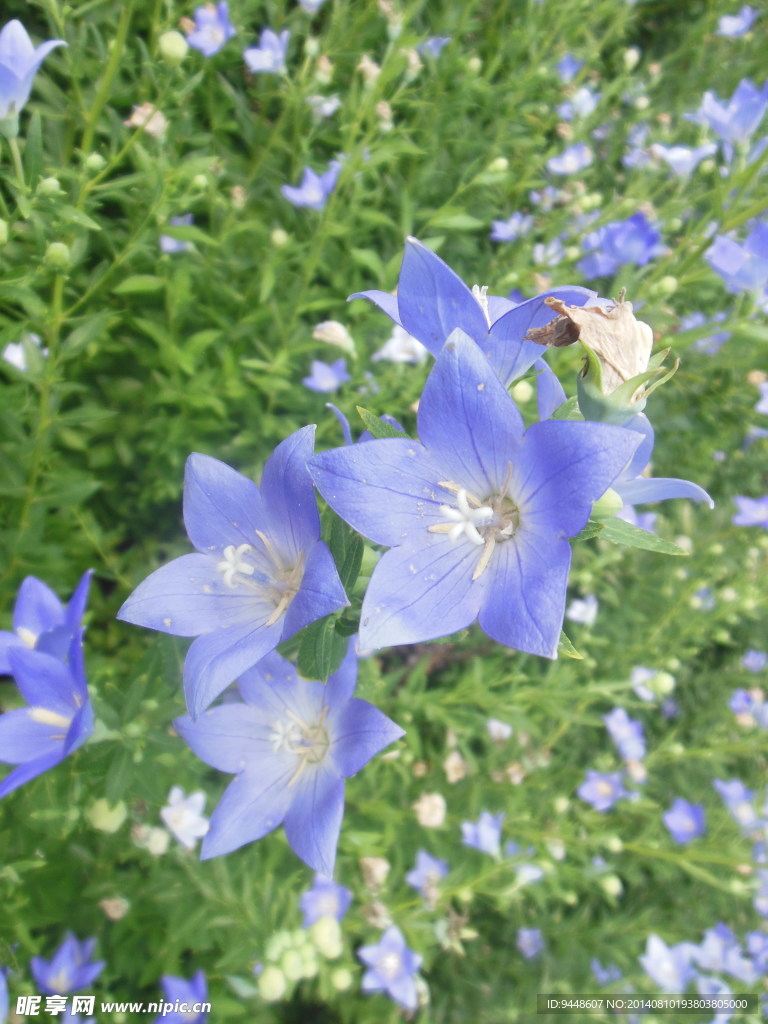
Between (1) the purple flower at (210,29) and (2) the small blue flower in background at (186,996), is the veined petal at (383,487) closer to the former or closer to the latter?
(2) the small blue flower in background at (186,996)

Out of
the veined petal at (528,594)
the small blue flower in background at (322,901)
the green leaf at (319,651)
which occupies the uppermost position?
the veined petal at (528,594)

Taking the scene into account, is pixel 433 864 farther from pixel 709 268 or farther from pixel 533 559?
pixel 709 268

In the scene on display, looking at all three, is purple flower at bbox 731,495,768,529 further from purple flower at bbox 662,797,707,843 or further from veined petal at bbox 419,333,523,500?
veined petal at bbox 419,333,523,500

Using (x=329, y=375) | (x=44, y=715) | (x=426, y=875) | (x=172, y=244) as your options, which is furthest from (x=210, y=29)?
(x=426, y=875)

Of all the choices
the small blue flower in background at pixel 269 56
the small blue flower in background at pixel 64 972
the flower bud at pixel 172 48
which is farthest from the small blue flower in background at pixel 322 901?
the small blue flower in background at pixel 269 56

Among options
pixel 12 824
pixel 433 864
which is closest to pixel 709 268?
pixel 433 864

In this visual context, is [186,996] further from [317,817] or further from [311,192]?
[311,192]
